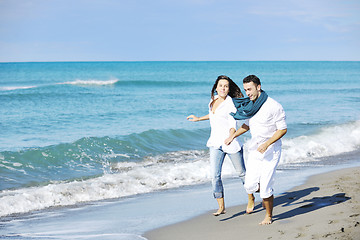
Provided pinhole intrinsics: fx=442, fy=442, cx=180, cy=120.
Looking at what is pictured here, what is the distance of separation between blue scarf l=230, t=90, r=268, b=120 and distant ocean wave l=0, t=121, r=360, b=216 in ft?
12.1

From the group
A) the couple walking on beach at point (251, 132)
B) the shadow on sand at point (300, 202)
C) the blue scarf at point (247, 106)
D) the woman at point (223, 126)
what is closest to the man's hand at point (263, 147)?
the couple walking on beach at point (251, 132)

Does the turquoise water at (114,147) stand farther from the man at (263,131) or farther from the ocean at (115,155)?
the man at (263,131)

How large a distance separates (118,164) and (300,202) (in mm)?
5901

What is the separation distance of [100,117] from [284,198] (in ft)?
44.5

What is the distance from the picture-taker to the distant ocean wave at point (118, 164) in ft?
26.5

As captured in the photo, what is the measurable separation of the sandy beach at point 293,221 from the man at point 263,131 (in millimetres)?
417

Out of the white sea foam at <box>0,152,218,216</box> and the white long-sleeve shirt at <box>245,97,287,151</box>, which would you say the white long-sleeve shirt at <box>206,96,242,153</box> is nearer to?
the white long-sleeve shirt at <box>245,97,287,151</box>

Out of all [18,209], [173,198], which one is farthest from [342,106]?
[18,209]

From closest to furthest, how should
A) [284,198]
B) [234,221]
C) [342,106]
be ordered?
[234,221], [284,198], [342,106]

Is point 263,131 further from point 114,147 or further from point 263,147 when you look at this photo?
point 114,147

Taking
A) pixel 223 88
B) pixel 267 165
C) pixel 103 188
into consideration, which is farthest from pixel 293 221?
pixel 103 188

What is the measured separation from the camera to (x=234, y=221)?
18.5 ft

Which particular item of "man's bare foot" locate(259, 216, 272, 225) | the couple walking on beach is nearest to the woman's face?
the couple walking on beach

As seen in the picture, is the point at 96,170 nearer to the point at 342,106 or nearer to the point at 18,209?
the point at 18,209
